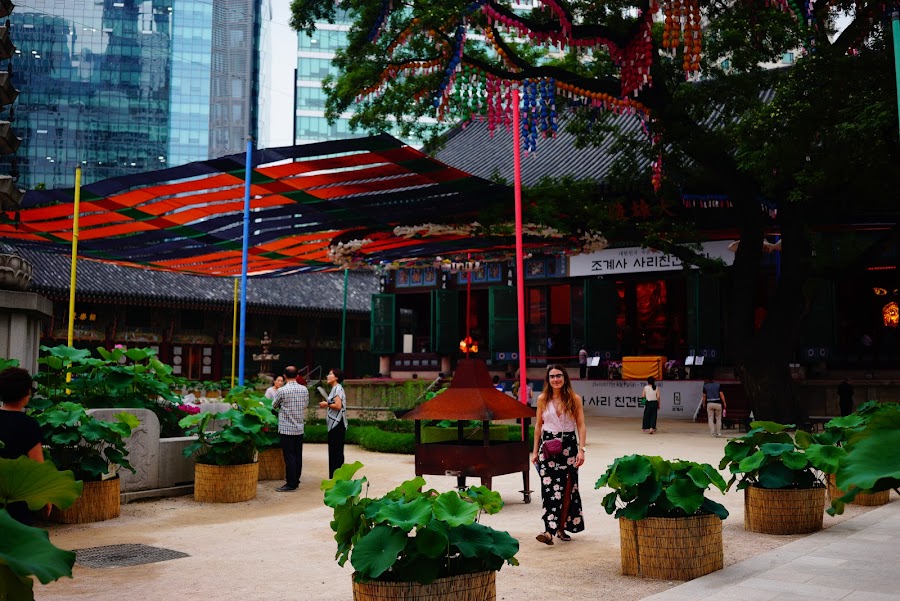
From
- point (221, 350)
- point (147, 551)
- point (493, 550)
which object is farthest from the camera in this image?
point (221, 350)

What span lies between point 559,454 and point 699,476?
1.38 metres

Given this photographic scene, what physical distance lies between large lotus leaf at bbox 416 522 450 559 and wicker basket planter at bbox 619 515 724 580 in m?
2.13

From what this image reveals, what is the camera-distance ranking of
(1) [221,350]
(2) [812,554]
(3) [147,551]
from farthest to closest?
(1) [221,350], (3) [147,551], (2) [812,554]

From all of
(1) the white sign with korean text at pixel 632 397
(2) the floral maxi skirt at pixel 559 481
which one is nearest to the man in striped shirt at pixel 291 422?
(2) the floral maxi skirt at pixel 559 481

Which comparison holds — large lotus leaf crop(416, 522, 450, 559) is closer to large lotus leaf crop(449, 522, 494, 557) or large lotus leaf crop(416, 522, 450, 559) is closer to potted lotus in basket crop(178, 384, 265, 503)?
large lotus leaf crop(449, 522, 494, 557)

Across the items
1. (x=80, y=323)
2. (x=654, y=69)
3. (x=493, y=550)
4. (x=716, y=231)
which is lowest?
(x=493, y=550)

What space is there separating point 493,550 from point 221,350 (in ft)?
109

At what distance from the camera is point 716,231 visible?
2220 centimetres

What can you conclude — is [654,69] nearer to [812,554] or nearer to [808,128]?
[808,128]

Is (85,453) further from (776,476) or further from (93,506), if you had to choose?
(776,476)

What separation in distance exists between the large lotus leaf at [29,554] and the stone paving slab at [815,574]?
3.34 meters

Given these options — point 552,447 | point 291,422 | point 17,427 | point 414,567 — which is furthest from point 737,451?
point 17,427

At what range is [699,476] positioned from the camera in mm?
5574

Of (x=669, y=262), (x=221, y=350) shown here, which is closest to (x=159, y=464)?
(x=669, y=262)
